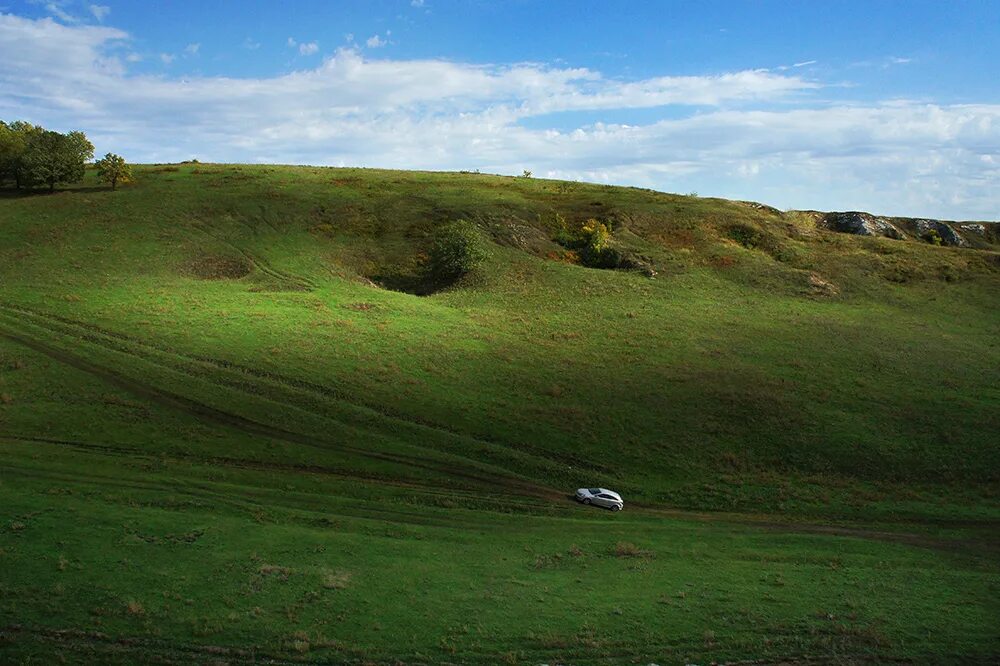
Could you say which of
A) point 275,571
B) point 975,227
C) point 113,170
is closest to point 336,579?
point 275,571

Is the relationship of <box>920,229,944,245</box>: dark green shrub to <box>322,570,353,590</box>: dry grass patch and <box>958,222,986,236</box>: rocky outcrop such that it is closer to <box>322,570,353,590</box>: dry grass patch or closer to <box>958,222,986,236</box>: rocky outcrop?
<box>958,222,986,236</box>: rocky outcrop

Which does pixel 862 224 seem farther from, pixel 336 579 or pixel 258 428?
pixel 336 579

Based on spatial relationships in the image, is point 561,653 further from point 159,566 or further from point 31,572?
point 31,572

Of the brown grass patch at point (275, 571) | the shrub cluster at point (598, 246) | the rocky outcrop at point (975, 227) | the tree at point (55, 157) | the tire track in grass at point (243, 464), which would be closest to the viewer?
the brown grass patch at point (275, 571)

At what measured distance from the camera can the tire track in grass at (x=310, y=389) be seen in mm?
42656

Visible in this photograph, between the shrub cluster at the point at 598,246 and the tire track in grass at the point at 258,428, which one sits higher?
the shrub cluster at the point at 598,246

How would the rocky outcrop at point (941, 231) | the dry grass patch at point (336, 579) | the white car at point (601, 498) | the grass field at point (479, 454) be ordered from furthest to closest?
the rocky outcrop at point (941, 231)
the white car at point (601, 498)
the dry grass patch at point (336, 579)
the grass field at point (479, 454)

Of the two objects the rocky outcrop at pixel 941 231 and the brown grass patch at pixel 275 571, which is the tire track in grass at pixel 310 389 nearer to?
the brown grass patch at pixel 275 571

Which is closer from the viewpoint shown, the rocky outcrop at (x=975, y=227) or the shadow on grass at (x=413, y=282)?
the shadow on grass at (x=413, y=282)

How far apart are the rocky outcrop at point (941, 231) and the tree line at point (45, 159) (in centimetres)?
13043

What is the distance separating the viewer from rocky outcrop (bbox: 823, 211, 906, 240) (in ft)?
365

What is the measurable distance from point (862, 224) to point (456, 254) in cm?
7317

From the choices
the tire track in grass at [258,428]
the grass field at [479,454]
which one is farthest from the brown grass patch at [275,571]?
the tire track in grass at [258,428]

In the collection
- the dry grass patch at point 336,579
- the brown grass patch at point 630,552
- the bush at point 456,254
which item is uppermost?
the bush at point 456,254
